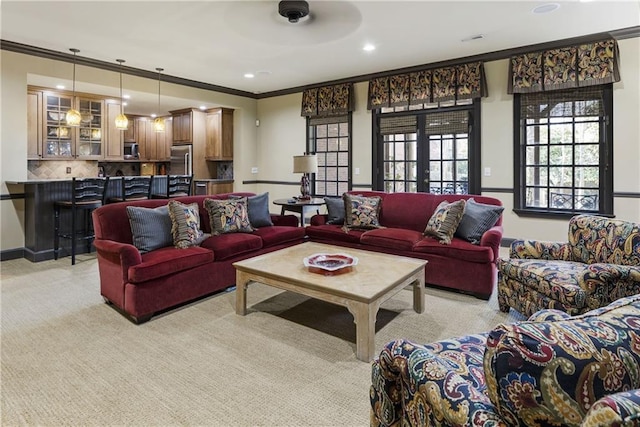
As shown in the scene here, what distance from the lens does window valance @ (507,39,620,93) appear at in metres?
4.56

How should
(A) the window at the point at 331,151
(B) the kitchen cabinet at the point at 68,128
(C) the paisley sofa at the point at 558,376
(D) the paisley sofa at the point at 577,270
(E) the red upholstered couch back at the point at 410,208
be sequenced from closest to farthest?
1. (C) the paisley sofa at the point at 558,376
2. (D) the paisley sofa at the point at 577,270
3. (E) the red upholstered couch back at the point at 410,208
4. (B) the kitchen cabinet at the point at 68,128
5. (A) the window at the point at 331,151

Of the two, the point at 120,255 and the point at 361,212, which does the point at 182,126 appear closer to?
the point at 361,212

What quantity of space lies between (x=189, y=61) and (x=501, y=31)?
4.28 meters

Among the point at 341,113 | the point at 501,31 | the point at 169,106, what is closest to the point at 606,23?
the point at 501,31

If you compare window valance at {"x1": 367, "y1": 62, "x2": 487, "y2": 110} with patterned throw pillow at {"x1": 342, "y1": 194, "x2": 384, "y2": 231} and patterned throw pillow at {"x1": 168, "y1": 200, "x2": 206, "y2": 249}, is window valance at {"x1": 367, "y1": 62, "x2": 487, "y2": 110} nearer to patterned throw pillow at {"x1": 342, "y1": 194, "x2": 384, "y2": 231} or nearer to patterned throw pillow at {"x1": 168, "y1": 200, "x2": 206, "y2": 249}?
patterned throw pillow at {"x1": 342, "y1": 194, "x2": 384, "y2": 231}

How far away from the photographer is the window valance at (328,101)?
683 cm

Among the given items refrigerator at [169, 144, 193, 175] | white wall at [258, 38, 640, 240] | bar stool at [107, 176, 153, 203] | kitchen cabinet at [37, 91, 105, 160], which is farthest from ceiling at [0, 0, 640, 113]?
refrigerator at [169, 144, 193, 175]

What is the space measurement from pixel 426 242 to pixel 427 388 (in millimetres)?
2853

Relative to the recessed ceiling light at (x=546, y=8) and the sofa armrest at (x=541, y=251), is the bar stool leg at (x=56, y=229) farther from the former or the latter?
the recessed ceiling light at (x=546, y=8)

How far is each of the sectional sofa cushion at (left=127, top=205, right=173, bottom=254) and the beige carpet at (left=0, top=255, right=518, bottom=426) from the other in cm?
64

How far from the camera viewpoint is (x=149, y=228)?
3.50 metres

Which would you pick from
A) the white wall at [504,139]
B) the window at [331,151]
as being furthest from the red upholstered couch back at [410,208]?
the window at [331,151]

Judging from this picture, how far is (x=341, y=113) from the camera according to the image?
6996 millimetres

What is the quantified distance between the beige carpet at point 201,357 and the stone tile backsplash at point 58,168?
3756 millimetres
